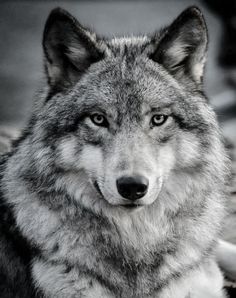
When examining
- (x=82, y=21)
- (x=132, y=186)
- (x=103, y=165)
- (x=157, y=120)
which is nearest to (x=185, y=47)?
(x=157, y=120)

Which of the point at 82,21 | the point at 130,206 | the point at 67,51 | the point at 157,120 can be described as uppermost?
the point at 82,21

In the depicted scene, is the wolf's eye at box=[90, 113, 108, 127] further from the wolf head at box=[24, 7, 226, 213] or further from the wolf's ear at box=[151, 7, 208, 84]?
the wolf's ear at box=[151, 7, 208, 84]

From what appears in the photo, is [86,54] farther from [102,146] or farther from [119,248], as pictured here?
[119,248]

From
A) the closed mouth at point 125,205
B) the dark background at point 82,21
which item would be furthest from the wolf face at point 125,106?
the dark background at point 82,21

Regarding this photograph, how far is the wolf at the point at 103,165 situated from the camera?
406cm

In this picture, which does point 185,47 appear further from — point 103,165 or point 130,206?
point 130,206

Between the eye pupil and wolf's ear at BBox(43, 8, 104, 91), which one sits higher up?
wolf's ear at BBox(43, 8, 104, 91)

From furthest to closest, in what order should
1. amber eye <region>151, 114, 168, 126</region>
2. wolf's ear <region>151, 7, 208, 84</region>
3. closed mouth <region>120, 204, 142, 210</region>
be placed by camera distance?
wolf's ear <region>151, 7, 208, 84</region> < amber eye <region>151, 114, 168, 126</region> < closed mouth <region>120, 204, 142, 210</region>

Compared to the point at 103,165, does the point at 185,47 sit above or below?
above

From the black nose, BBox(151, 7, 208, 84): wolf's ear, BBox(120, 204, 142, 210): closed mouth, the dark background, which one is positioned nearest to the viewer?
the black nose

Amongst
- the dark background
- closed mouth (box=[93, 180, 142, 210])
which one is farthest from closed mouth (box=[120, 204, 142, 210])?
the dark background

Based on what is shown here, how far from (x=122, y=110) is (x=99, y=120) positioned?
6.1 inches

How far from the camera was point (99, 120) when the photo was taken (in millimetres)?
4078

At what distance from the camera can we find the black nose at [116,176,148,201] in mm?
3731
